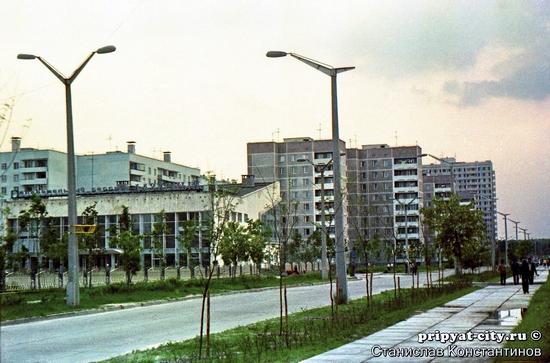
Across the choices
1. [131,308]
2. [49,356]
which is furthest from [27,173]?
[49,356]

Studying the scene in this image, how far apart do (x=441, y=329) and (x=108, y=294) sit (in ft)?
72.4

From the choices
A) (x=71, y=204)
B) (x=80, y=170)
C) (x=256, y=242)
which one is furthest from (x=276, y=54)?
(x=80, y=170)

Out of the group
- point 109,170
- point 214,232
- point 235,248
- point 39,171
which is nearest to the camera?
point 214,232

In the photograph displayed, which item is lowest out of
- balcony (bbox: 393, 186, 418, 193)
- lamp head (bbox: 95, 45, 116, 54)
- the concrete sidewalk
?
the concrete sidewalk

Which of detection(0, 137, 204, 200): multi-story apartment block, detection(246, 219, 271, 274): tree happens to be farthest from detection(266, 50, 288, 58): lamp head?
detection(0, 137, 204, 200): multi-story apartment block

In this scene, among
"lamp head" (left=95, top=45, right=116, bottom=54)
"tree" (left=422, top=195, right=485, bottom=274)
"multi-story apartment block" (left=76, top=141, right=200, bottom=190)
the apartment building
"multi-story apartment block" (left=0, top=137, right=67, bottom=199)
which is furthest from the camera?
"multi-story apartment block" (left=76, top=141, right=200, bottom=190)

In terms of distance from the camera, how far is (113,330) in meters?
22.5

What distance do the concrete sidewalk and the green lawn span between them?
8773mm

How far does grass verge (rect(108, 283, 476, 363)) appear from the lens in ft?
47.6

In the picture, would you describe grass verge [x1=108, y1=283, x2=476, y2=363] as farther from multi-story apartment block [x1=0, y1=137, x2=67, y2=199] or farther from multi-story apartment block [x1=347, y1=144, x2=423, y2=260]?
multi-story apartment block [x1=347, y1=144, x2=423, y2=260]

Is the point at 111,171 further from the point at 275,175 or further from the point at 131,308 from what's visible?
the point at 131,308

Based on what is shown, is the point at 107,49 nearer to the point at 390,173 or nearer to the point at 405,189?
the point at 405,189

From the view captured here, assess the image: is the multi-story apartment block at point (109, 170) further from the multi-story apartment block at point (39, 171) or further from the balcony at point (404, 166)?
the balcony at point (404, 166)

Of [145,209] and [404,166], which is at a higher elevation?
[404,166]
